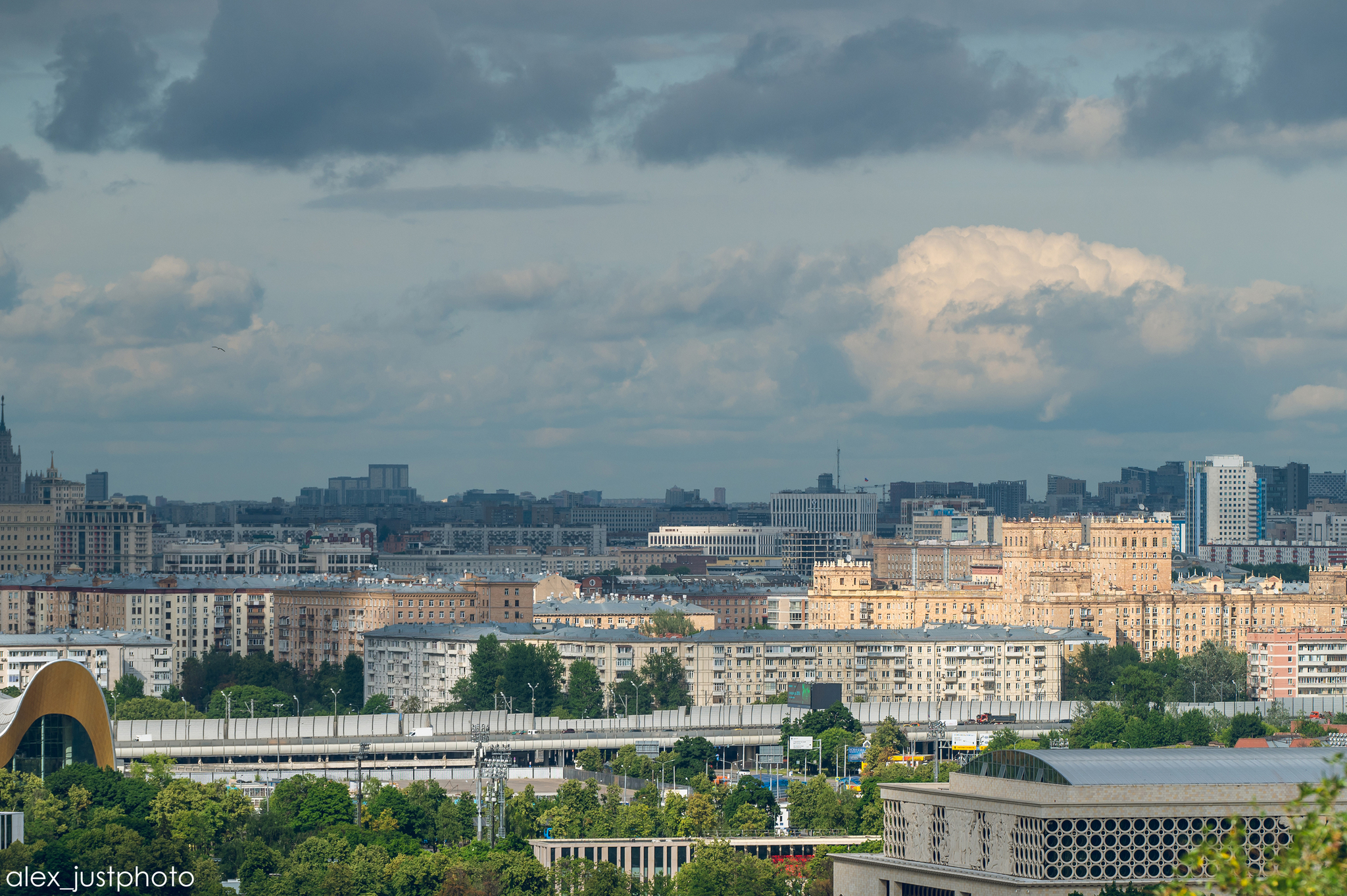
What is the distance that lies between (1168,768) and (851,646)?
105 meters

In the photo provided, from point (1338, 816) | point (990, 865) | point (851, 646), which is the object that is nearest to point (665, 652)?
point (851, 646)

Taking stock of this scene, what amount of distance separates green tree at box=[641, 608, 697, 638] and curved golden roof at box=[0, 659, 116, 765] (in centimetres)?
7982

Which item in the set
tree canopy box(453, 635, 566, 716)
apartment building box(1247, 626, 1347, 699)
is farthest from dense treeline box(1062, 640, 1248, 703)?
tree canopy box(453, 635, 566, 716)

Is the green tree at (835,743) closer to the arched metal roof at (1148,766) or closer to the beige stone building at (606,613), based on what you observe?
the beige stone building at (606,613)

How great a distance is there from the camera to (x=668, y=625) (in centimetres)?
18262

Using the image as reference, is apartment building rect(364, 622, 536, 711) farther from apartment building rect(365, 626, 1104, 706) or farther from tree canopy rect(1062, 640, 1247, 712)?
tree canopy rect(1062, 640, 1247, 712)

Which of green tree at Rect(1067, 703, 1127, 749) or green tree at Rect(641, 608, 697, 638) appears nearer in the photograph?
green tree at Rect(1067, 703, 1127, 749)

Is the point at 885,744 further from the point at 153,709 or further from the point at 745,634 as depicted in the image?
the point at 745,634

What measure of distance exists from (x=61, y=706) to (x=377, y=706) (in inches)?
2369

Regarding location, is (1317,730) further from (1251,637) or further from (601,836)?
(601,836)

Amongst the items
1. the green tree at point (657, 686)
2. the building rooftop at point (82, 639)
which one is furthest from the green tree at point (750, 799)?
the building rooftop at point (82, 639)

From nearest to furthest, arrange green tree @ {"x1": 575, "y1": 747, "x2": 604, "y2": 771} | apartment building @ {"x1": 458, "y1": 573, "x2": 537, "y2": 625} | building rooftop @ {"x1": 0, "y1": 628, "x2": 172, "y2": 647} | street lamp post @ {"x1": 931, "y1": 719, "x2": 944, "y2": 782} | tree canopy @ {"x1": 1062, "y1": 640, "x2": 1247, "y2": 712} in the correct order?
street lamp post @ {"x1": 931, "y1": 719, "x2": 944, "y2": 782} < green tree @ {"x1": 575, "y1": 747, "x2": 604, "y2": 771} < tree canopy @ {"x1": 1062, "y1": 640, "x2": 1247, "y2": 712} < building rooftop @ {"x1": 0, "y1": 628, "x2": 172, "y2": 647} < apartment building @ {"x1": 458, "y1": 573, "x2": 537, "y2": 625}

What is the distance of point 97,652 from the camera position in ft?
526

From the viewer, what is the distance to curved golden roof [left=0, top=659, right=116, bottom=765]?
94875 millimetres
